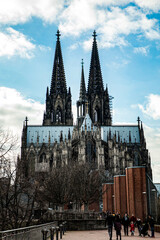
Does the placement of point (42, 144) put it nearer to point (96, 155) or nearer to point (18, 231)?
point (96, 155)

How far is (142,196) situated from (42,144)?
51655 mm

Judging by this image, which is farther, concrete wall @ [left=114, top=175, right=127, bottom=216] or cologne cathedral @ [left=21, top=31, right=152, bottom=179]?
cologne cathedral @ [left=21, top=31, right=152, bottom=179]

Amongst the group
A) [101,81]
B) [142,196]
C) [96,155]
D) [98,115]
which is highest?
[101,81]

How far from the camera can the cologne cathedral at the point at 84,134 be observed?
224ft

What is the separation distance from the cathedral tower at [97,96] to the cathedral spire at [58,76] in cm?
717

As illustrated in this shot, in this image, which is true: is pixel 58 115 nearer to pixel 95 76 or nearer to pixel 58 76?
pixel 58 76

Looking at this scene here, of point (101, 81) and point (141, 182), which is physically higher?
point (101, 81)

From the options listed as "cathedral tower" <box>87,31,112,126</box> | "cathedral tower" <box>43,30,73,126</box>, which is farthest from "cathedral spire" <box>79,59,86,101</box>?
"cathedral tower" <box>43,30,73,126</box>

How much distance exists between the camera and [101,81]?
89.4 m

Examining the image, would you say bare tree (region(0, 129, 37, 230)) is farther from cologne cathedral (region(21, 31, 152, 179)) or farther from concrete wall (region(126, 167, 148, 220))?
cologne cathedral (region(21, 31, 152, 179))

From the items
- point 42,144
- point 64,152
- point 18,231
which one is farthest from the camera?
point 42,144

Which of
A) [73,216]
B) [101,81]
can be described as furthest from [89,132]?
[73,216]

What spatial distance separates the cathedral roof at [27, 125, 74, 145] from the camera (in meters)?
78.2

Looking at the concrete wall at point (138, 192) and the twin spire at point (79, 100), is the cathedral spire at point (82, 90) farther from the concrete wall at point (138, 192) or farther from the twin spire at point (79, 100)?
the concrete wall at point (138, 192)
